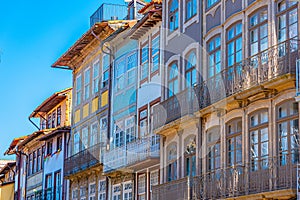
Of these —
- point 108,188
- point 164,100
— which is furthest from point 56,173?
point 164,100

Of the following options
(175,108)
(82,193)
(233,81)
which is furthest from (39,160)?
(233,81)

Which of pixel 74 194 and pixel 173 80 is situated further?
pixel 74 194

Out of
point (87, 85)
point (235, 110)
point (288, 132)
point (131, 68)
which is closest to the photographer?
point (288, 132)

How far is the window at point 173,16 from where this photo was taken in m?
29.5

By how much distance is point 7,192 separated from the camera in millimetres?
60844

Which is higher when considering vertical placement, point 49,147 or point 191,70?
point 49,147

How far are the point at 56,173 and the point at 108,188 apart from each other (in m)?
9.75

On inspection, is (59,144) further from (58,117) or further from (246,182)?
(246,182)

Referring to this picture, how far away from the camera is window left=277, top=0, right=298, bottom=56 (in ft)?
69.6

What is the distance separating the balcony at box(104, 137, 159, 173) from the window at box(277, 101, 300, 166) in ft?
29.0

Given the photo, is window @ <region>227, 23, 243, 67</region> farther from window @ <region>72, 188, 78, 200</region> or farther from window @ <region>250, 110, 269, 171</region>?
window @ <region>72, 188, 78, 200</region>

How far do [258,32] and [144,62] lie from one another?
10.5 metres

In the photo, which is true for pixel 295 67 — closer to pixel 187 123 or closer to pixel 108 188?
pixel 187 123

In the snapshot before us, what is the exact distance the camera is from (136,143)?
102 ft
